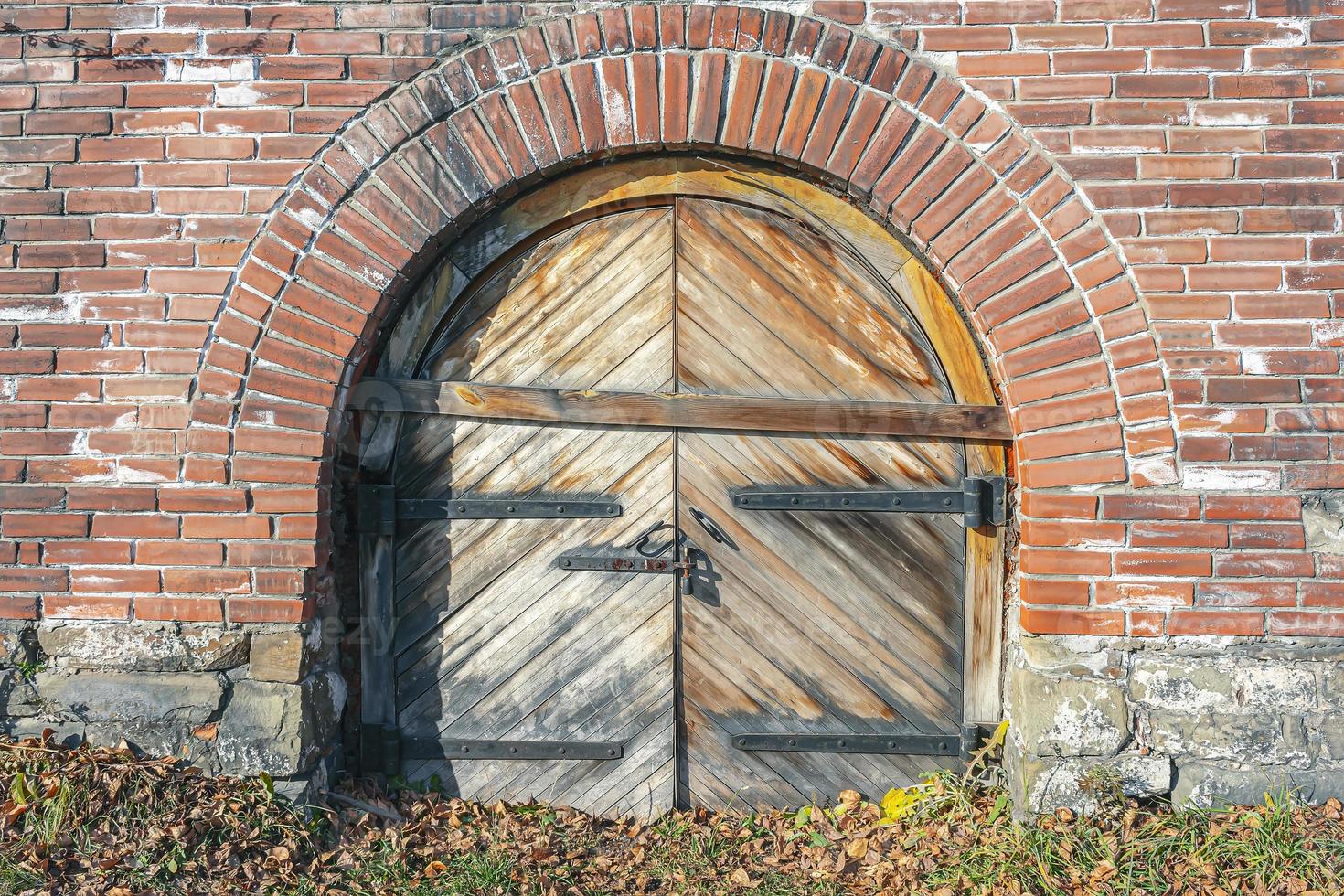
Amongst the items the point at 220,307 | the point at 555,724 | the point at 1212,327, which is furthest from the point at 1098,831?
the point at 220,307

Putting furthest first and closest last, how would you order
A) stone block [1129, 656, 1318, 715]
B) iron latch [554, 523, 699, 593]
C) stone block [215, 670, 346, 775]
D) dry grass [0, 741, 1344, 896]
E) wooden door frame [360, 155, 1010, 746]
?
iron latch [554, 523, 699, 593] → wooden door frame [360, 155, 1010, 746] → stone block [215, 670, 346, 775] → stone block [1129, 656, 1318, 715] → dry grass [0, 741, 1344, 896]

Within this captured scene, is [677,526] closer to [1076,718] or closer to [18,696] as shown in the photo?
[1076,718]

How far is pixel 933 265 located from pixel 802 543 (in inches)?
45.3

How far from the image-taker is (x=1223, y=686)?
2873mm

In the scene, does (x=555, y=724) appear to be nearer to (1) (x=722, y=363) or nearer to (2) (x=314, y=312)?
(1) (x=722, y=363)

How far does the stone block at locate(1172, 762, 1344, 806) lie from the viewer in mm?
2881

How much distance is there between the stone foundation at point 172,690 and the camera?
118 inches

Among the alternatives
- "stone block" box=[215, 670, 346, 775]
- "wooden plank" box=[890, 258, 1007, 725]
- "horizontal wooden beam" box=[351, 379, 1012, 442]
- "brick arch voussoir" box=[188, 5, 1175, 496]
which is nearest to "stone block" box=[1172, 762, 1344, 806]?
"wooden plank" box=[890, 258, 1007, 725]

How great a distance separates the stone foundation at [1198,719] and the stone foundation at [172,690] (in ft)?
8.78

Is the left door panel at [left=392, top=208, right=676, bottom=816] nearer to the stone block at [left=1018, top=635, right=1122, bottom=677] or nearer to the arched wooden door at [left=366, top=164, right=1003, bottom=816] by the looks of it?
the arched wooden door at [left=366, top=164, right=1003, bottom=816]

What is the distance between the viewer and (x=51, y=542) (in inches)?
119

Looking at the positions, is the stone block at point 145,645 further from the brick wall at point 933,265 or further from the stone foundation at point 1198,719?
the stone foundation at point 1198,719

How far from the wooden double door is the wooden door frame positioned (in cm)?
5

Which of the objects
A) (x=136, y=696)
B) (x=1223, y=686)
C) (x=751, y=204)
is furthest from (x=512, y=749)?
(x=1223, y=686)
